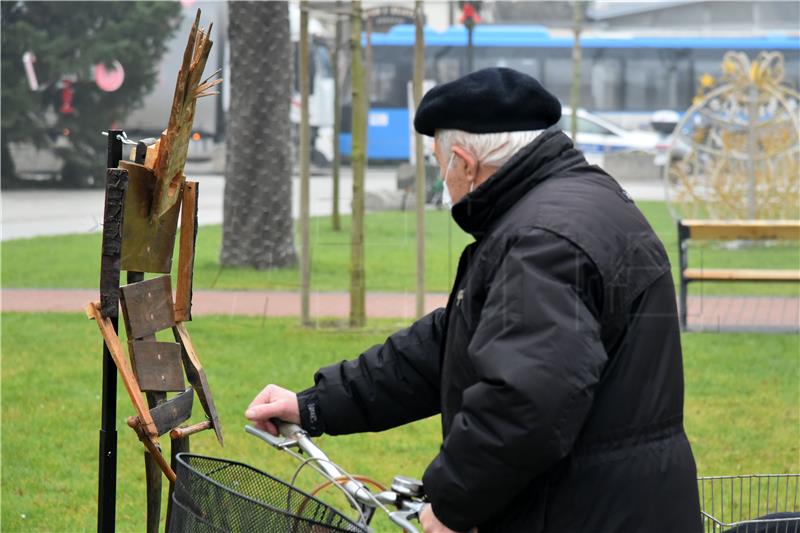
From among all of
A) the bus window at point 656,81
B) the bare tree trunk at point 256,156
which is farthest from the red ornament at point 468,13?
the bus window at point 656,81

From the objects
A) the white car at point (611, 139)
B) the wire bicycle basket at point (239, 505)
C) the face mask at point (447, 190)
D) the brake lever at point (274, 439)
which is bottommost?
the white car at point (611, 139)

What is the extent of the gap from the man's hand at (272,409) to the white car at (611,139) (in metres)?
17.9

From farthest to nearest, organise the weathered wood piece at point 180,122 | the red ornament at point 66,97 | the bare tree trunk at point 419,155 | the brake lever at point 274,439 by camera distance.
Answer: the red ornament at point 66,97
the bare tree trunk at point 419,155
the weathered wood piece at point 180,122
the brake lever at point 274,439

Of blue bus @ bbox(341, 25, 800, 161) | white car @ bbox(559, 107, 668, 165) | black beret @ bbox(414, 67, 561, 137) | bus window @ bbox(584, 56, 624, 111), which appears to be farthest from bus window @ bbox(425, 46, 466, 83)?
black beret @ bbox(414, 67, 561, 137)

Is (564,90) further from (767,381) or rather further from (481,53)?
(767,381)

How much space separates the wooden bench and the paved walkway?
41cm

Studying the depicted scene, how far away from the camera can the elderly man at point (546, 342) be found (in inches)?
89.0

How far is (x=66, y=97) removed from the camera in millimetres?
21891

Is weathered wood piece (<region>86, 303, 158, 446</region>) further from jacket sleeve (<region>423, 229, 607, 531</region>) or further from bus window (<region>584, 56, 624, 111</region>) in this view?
bus window (<region>584, 56, 624, 111</region>)

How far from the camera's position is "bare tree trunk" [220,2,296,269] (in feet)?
40.6

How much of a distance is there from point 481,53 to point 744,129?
784cm

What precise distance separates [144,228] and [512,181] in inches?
50.6

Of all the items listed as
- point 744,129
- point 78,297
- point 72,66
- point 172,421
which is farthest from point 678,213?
point 172,421

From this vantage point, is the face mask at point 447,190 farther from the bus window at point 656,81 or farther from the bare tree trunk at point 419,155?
the bus window at point 656,81
